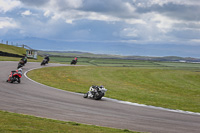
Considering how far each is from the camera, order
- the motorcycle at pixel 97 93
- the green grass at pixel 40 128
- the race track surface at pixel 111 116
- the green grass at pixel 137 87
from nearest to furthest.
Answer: the green grass at pixel 40 128 → the race track surface at pixel 111 116 → the motorcycle at pixel 97 93 → the green grass at pixel 137 87

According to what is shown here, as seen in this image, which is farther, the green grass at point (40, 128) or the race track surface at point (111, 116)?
the race track surface at point (111, 116)

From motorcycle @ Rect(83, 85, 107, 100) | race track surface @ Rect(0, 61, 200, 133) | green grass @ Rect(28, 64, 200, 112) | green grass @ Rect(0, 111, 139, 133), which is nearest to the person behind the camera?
green grass @ Rect(0, 111, 139, 133)

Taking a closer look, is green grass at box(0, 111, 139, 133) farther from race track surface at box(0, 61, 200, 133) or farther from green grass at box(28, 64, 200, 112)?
green grass at box(28, 64, 200, 112)

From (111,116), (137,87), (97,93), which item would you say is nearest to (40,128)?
(111,116)

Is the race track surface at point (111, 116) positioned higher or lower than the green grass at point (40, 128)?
lower

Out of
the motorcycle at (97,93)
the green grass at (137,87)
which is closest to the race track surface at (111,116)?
the motorcycle at (97,93)

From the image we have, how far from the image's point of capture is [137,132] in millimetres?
11312

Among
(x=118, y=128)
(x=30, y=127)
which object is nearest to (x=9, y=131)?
(x=30, y=127)

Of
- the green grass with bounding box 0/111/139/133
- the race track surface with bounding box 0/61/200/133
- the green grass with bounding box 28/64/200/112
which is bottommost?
the green grass with bounding box 28/64/200/112

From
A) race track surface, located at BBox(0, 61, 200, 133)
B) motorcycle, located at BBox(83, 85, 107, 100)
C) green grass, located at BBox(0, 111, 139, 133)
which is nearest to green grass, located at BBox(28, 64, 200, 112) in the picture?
motorcycle, located at BBox(83, 85, 107, 100)

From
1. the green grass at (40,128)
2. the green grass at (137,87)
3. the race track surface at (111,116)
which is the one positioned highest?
the green grass at (40,128)

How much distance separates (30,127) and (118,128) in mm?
3649

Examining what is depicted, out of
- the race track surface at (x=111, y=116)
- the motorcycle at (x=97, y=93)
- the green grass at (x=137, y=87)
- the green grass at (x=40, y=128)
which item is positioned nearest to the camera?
the green grass at (x=40, y=128)

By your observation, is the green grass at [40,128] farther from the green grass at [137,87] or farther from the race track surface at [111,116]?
the green grass at [137,87]
